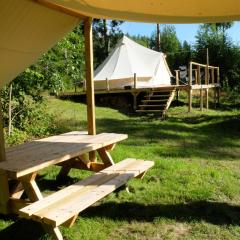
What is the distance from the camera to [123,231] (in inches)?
162

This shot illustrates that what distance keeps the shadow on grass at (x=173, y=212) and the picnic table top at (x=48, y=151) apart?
0.72 meters

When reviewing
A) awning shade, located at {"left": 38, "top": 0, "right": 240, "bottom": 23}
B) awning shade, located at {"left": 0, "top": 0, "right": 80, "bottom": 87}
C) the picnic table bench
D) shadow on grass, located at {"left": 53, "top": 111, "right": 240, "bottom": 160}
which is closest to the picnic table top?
the picnic table bench

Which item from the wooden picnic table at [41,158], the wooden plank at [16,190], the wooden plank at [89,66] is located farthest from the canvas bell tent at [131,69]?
the wooden plank at [16,190]

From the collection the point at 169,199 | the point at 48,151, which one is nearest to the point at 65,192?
the point at 48,151

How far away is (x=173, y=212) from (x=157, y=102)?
1221 cm

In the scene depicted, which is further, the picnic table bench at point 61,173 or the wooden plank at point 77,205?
the picnic table bench at point 61,173

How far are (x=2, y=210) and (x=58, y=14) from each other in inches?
94.1

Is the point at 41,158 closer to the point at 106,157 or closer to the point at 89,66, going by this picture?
the point at 106,157

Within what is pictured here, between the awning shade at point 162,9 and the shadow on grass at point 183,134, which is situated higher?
the awning shade at point 162,9

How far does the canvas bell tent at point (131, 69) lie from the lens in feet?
61.4

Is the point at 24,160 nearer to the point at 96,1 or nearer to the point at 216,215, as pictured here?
the point at 96,1

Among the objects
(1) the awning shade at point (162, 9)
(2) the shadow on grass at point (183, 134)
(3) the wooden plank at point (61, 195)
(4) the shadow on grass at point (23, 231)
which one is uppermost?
(1) the awning shade at point (162, 9)

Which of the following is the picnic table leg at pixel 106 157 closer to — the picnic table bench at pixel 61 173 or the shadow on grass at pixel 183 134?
the picnic table bench at pixel 61 173

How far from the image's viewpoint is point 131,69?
62.4ft
